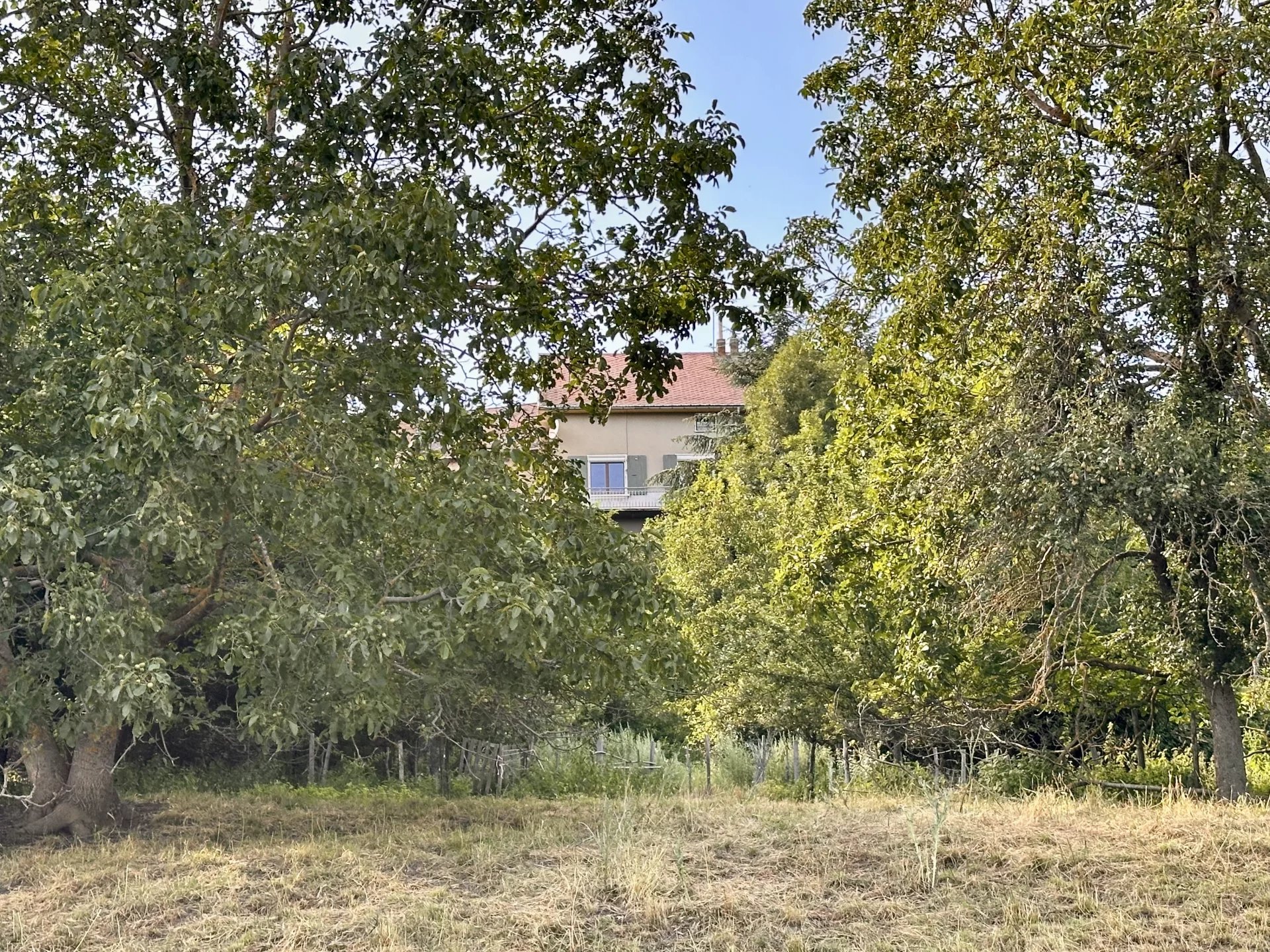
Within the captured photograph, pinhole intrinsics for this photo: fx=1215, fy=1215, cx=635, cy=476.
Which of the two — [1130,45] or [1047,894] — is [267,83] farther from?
[1047,894]

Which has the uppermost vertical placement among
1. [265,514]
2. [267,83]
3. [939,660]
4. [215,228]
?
[267,83]

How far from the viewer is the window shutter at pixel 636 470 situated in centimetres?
3762

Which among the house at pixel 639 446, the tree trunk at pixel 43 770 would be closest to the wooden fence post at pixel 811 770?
the tree trunk at pixel 43 770

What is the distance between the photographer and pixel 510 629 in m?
7.49

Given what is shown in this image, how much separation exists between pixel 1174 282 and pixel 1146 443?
2270 millimetres

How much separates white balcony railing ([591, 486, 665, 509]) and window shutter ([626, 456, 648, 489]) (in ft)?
0.66

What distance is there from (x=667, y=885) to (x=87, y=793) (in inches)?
221

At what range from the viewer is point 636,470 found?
3766 centimetres

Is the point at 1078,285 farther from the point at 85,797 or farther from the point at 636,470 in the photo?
the point at 636,470

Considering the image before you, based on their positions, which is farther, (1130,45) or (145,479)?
(1130,45)

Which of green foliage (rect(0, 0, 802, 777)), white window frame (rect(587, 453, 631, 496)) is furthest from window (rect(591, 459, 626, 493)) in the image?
green foliage (rect(0, 0, 802, 777))

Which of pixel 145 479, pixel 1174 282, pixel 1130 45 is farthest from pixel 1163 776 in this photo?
pixel 145 479

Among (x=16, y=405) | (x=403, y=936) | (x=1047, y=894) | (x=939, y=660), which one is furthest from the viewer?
(x=939, y=660)

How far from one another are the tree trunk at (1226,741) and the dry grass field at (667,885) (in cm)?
Answer: 277
